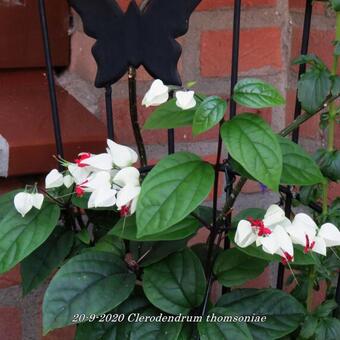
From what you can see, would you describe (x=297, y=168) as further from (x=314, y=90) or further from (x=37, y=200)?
(x=37, y=200)

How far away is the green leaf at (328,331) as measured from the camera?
672mm

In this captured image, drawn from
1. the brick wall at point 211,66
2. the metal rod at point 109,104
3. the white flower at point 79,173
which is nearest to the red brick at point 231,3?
the brick wall at point 211,66

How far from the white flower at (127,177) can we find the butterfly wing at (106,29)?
12 cm

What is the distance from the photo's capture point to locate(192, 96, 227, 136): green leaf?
0.54 m

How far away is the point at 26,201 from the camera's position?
0.65 meters

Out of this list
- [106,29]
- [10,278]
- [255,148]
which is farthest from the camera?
[10,278]

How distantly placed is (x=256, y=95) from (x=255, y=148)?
53 mm

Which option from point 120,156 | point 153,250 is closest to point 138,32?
point 120,156

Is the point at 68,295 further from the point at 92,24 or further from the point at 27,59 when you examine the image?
the point at 27,59

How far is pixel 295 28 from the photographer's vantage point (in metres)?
0.93

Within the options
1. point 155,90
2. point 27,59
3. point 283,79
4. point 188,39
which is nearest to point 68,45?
point 27,59

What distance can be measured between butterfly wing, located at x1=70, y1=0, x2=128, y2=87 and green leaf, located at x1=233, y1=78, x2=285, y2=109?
142mm

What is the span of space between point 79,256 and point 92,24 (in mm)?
240

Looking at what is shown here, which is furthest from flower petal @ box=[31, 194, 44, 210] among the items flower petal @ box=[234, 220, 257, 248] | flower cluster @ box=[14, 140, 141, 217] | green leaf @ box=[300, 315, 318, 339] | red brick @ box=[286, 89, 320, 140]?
red brick @ box=[286, 89, 320, 140]
